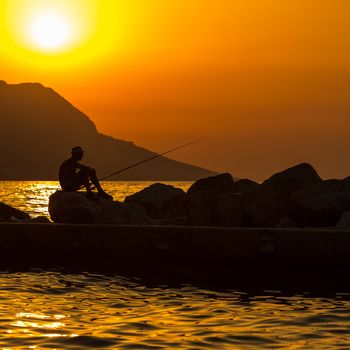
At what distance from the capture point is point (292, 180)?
19.3m

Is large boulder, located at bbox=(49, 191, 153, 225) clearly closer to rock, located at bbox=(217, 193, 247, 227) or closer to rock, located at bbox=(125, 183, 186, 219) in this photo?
rock, located at bbox=(217, 193, 247, 227)

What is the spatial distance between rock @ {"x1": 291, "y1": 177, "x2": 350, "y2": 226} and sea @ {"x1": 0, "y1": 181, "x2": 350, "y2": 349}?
390 centimetres

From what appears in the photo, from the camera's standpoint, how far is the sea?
31.9 feet

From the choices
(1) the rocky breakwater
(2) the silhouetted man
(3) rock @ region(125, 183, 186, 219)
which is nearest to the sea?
(1) the rocky breakwater

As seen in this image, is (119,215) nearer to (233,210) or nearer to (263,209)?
(233,210)

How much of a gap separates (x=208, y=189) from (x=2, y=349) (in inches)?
427

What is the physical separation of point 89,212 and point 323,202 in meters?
5.17

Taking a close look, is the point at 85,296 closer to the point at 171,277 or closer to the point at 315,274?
the point at 171,277

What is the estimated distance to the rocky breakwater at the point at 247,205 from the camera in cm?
1770

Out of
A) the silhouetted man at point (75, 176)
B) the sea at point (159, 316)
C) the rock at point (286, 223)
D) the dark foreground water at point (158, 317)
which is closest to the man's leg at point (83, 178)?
the silhouetted man at point (75, 176)

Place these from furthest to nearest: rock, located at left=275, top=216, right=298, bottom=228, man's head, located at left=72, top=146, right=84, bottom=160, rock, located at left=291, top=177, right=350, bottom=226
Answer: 1. man's head, located at left=72, top=146, right=84, bottom=160
2. rock, located at left=275, top=216, right=298, bottom=228
3. rock, located at left=291, top=177, right=350, bottom=226

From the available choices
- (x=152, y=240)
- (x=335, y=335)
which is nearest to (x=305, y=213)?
(x=152, y=240)

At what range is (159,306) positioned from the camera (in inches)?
481

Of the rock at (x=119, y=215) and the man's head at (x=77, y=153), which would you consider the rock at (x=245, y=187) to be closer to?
the rock at (x=119, y=215)
